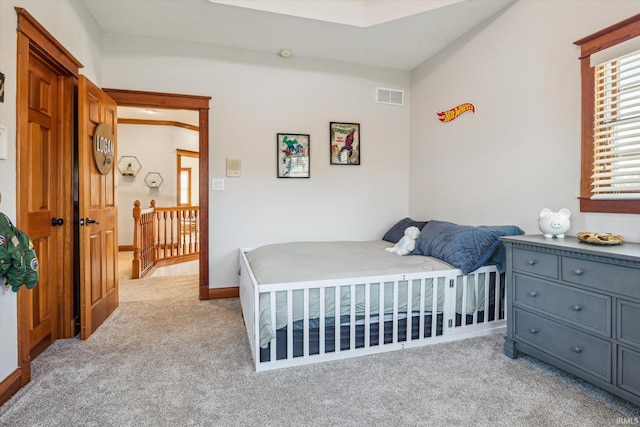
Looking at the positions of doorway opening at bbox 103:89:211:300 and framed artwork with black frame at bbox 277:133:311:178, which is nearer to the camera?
doorway opening at bbox 103:89:211:300

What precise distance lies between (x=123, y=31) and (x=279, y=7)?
63.9 inches

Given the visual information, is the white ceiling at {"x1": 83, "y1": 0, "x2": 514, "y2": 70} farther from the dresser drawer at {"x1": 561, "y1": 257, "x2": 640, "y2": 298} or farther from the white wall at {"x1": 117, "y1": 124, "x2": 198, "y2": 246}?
the white wall at {"x1": 117, "y1": 124, "x2": 198, "y2": 246}

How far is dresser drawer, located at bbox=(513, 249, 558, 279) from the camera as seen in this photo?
1.88 meters

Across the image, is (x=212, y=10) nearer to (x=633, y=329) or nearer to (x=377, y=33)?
(x=377, y=33)

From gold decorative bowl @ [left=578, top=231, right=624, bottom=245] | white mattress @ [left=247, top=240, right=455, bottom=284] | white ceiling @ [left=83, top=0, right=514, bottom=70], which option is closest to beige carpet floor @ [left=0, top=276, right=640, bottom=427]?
white mattress @ [left=247, top=240, right=455, bottom=284]

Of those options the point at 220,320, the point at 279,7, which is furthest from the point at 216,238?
the point at 279,7

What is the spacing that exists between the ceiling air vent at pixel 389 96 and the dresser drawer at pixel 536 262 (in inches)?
100.0

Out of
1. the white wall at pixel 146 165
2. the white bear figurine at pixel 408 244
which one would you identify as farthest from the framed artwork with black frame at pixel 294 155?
the white wall at pixel 146 165

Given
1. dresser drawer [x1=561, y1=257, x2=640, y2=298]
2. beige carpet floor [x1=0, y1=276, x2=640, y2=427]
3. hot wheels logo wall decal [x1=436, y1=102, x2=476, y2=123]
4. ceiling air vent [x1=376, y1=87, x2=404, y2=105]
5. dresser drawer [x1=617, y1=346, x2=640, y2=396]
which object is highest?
ceiling air vent [x1=376, y1=87, x2=404, y2=105]

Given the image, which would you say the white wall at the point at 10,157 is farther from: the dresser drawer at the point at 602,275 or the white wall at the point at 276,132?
the dresser drawer at the point at 602,275

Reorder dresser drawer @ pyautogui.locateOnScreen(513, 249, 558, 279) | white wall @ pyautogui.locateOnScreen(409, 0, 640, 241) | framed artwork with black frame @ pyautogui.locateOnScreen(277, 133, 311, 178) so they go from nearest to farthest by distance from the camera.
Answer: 1. dresser drawer @ pyautogui.locateOnScreen(513, 249, 558, 279)
2. white wall @ pyautogui.locateOnScreen(409, 0, 640, 241)
3. framed artwork with black frame @ pyautogui.locateOnScreen(277, 133, 311, 178)

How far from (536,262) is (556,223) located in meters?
0.29

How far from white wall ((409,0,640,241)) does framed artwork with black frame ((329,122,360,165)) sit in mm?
828

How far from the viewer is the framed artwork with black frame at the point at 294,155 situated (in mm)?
3666
